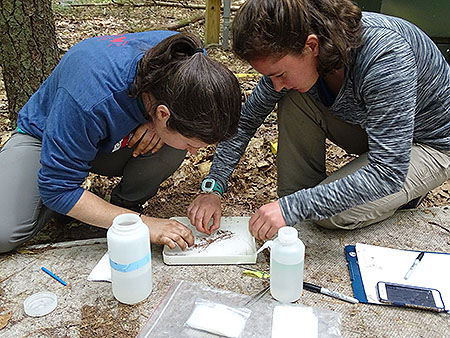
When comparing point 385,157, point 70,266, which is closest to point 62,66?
point 70,266

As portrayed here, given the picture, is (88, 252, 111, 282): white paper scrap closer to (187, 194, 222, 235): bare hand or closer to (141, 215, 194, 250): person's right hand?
(141, 215, 194, 250): person's right hand

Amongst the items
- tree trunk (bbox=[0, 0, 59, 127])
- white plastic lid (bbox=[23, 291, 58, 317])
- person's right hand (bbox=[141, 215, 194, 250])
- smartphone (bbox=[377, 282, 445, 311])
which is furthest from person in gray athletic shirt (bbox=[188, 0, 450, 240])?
tree trunk (bbox=[0, 0, 59, 127])

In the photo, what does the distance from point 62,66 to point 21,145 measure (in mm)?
443

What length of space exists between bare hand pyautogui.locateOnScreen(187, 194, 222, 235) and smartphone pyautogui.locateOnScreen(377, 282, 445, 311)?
69 cm

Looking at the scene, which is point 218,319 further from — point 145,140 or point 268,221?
point 145,140

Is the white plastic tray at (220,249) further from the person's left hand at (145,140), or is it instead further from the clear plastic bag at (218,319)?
the person's left hand at (145,140)

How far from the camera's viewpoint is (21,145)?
6.61 feet

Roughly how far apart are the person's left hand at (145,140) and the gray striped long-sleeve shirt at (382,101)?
2.01ft

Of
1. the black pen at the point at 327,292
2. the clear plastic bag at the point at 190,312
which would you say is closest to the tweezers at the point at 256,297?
the clear plastic bag at the point at 190,312

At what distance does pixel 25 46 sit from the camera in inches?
105

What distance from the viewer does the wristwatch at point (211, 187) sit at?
6.70 ft

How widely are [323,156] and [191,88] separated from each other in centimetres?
105

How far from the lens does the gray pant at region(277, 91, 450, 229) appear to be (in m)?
2.00

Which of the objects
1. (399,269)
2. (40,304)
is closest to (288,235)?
(399,269)
